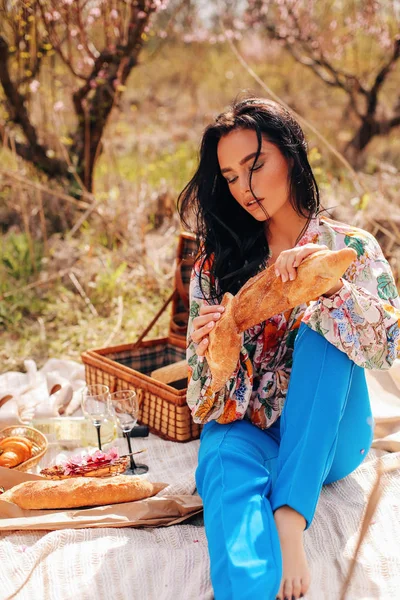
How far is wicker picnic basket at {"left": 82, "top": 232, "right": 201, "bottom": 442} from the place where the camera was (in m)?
2.96

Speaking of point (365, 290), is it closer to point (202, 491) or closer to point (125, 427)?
point (202, 491)

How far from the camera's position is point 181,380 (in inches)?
129

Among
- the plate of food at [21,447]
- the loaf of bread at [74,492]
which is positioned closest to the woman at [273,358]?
Answer: the loaf of bread at [74,492]

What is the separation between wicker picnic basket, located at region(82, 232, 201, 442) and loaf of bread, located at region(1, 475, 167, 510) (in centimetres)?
56

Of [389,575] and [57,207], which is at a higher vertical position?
[57,207]

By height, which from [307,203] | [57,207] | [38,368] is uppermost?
[307,203]

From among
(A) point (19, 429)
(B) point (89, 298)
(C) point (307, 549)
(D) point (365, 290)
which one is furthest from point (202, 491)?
(B) point (89, 298)

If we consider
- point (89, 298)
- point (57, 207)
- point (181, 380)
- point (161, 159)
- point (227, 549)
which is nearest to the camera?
point (227, 549)

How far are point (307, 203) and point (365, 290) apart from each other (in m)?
0.44

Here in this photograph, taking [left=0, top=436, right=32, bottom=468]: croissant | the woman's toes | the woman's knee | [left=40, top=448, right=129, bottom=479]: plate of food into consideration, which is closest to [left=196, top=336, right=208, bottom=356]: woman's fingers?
the woman's knee

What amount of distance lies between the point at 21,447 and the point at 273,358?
109cm

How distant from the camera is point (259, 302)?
217 centimetres

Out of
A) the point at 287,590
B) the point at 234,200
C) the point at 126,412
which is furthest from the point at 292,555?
the point at 234,200

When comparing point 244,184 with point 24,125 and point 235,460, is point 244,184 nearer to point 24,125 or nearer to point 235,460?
point 235,460
